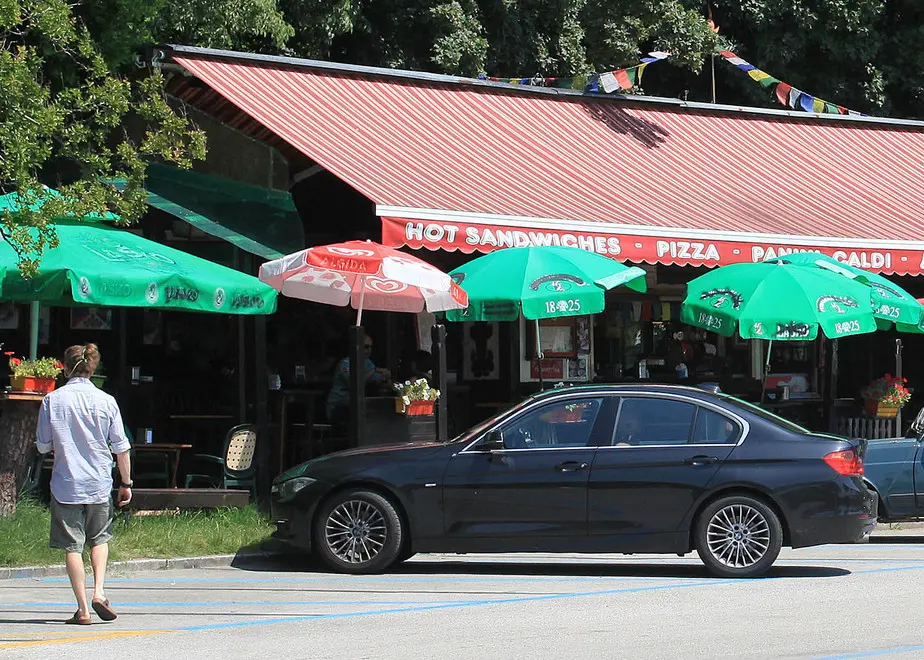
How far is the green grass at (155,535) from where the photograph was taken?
11992mm

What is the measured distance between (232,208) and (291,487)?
6271 millimetres

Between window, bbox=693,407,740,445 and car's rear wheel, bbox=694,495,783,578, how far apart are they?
1.57 feet

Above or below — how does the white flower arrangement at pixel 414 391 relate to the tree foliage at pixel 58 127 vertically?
below

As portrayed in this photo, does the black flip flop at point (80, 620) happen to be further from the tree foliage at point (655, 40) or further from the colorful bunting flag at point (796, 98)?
the colorful bunting flag at point (796, 98)

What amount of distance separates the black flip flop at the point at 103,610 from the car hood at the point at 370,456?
9.49ft

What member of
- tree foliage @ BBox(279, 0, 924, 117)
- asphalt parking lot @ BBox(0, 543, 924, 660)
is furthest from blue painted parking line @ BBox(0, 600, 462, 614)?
tree foliage @ BBox(279, 0, 924, 117)

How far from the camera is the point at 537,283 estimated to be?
49.6ft

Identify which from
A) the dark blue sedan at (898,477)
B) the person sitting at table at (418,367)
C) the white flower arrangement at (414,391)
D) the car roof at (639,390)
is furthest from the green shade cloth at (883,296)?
the car roof at (639,390)

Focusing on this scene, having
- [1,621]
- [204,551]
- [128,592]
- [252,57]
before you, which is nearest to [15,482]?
[204,551]

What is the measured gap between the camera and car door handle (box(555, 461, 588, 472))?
11.5 metres

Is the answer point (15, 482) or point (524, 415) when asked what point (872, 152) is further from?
point (15, 482)

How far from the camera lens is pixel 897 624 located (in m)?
8.83

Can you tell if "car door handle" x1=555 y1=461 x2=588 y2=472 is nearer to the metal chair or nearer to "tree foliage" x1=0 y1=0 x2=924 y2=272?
the metal chair

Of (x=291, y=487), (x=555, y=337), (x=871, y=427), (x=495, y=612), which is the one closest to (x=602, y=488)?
(x=495, y=612)
